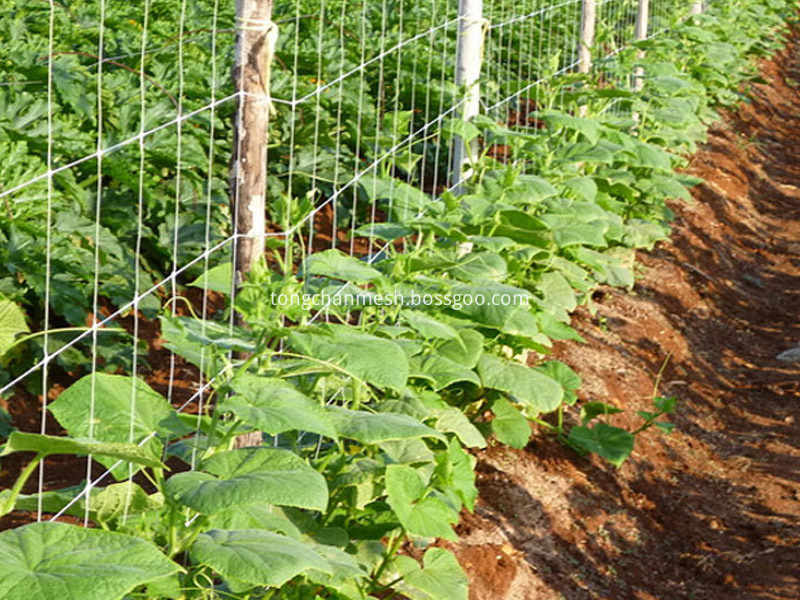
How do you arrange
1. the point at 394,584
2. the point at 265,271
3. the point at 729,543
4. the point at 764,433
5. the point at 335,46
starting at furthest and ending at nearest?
1. the point at 335,46
2. the point at 764,433
3. the point at 729,543
4. the point at 394,584
5. the point at 265,271

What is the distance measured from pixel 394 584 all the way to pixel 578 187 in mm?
2393

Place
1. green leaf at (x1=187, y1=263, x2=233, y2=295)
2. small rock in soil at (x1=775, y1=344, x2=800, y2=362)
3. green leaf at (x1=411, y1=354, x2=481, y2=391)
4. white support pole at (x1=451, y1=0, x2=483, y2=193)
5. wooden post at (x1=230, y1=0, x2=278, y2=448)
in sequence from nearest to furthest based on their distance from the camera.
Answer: green leaf at (x1=187, y1=263, x2=233, y2=295) < wooden post at (x1=230, y1=0, x2=278, y2=448) < green leaf at (x1=411, y1=354, x2=481, y2=391) < white support pole at (x1=451, y1=0, x2=483, y2=193) < small rock in soil at (x1=775, y1=344, x2=800, y2=362)

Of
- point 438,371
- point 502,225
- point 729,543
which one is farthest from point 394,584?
point 729,543

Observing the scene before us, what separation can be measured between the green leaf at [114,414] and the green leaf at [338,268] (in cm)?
64

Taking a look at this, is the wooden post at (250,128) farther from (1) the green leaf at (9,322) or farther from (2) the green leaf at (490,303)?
(2) the green leaf at (490,303)

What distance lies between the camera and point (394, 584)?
3152 mm

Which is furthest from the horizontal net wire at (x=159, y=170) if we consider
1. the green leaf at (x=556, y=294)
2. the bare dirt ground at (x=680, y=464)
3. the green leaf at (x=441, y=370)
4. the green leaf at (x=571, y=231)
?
the bare dirt ground at (x=680, y=464)

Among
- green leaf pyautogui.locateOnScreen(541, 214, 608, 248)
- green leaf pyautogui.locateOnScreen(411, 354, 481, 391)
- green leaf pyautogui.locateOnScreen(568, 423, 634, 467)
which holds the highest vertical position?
green leaf pyautogui.locateOnScreen(541, 214, 608, 248)

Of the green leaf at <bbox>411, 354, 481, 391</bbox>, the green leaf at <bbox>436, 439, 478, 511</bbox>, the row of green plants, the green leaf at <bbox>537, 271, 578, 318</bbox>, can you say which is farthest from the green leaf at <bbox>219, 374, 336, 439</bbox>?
the green leaf at <bbox>537, 271, 578, 318</bbox>

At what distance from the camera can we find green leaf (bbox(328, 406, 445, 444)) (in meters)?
2.64

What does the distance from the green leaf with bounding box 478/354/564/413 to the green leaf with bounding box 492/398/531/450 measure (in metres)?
0.11

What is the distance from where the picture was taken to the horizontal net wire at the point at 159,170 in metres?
4.13

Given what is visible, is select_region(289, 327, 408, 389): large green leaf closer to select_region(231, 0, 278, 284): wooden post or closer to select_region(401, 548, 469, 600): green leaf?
select_region(231, 0, 278, 284): wooden post

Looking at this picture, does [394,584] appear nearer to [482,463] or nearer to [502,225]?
[482,463]
